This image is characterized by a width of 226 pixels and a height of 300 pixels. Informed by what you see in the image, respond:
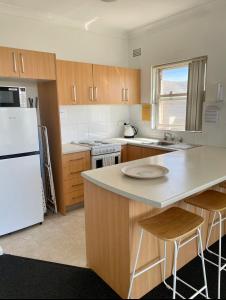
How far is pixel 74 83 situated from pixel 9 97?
38.2 inches

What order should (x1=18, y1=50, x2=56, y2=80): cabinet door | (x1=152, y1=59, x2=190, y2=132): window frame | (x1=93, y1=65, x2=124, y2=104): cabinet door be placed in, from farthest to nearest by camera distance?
(x1=152, y1=59, x2=190, y2=132): window frame → (x1=93, y1=65, x2=124, y2=104): cabinet door → (x1=18, y1=50, x2=56, y2=80): cabinet door

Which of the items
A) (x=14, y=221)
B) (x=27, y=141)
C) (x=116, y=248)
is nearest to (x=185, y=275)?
(x=116, y=248)

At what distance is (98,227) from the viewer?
6.32ft

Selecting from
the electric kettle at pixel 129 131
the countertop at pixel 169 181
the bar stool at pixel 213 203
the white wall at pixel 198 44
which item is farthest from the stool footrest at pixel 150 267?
the electric kettle at pixel 129 131

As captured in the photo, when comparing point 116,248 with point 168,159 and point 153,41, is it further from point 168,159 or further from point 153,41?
point 153,41

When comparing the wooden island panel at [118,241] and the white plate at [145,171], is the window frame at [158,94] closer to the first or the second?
the white plate at [145,171]

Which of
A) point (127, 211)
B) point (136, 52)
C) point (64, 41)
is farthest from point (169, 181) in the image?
point (136, 52)

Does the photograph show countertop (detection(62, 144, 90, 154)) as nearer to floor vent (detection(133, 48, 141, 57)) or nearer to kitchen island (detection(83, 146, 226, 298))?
kitchen island (detection(83, 146, 226, 298))

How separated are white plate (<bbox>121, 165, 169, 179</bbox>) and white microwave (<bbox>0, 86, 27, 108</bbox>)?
1.57 meters

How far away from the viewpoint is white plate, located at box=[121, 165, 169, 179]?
1788mm

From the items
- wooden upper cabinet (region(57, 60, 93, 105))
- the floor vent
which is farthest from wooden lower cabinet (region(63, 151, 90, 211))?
the floor vent

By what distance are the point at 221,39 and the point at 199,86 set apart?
644mm

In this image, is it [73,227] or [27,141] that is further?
[73,227]

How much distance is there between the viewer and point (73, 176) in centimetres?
331
